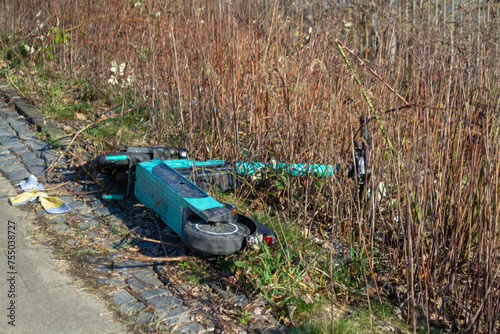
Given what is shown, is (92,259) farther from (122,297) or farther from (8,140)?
(8,140)

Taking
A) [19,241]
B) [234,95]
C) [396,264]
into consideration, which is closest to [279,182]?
[234,95]

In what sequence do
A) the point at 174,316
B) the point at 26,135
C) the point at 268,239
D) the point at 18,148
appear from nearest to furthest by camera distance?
the point at 174,316 < the point at 268,239 < the point at 18,148 < the point at 26,135

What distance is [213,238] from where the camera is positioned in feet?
10.2

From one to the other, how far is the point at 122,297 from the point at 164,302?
0.25m

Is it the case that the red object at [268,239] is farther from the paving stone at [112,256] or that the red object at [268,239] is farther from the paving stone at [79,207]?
the paving stone at [79,207]

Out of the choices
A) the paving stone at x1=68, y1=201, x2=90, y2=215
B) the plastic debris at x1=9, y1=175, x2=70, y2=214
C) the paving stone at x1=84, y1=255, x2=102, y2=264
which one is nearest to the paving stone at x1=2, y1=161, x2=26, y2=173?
the plastic debris at x1=9, y1=175, x2=70, y2=214

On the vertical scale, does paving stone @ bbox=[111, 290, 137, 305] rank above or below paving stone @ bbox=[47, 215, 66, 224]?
below

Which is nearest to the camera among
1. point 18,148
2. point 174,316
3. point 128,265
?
point 174,316

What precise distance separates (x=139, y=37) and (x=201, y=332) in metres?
4.32

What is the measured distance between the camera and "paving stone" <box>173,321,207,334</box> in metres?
2.75

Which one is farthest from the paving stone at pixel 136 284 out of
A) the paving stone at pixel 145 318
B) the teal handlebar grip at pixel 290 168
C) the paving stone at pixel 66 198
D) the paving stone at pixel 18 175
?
the paving stone at pixel 18 175

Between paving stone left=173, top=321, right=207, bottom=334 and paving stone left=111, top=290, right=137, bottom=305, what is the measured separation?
0.39m

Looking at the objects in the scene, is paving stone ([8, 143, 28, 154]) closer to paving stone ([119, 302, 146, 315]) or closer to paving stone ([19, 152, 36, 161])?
paving stone ([19, 152, 36, 161])

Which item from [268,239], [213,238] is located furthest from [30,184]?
[268,239]
